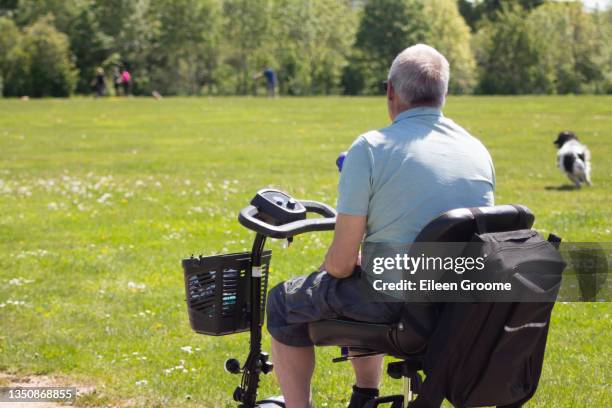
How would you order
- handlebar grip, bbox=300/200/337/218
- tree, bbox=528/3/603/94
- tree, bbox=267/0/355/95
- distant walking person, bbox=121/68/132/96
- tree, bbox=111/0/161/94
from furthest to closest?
tree, bbox=111/0/161/94, tree, bbox=528/3/603/94, tree, bbox=267/0/355/95, distant walking person, bbox=121/68/132/96, handlebar grip, bbox=300/200/337/218

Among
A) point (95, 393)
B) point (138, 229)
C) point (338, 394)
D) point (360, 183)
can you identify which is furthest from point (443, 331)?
point (138, 229)

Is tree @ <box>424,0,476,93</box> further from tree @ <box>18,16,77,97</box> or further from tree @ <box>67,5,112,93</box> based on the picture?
tree @ <box>18,16,77,97</box>

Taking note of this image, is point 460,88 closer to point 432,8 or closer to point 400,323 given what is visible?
point 432,8

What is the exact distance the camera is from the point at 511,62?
75.2 m

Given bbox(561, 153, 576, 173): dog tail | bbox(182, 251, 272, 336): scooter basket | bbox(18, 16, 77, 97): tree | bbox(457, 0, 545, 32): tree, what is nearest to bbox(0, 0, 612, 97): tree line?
bbox(18, 16, 77, 97): tree

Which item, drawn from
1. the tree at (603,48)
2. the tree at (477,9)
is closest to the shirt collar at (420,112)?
the tree at (603,48)

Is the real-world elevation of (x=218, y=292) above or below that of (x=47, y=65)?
above

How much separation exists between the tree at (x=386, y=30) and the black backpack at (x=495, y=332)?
73.6 meters

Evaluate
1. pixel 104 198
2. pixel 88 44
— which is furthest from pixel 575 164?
pixel 88 44

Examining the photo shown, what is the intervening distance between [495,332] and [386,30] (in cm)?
7938

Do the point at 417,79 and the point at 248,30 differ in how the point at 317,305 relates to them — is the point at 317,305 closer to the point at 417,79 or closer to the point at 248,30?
the point at 417,79

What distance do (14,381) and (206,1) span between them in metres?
71.8

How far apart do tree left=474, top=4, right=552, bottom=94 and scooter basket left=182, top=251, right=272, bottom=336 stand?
68.9 metres
